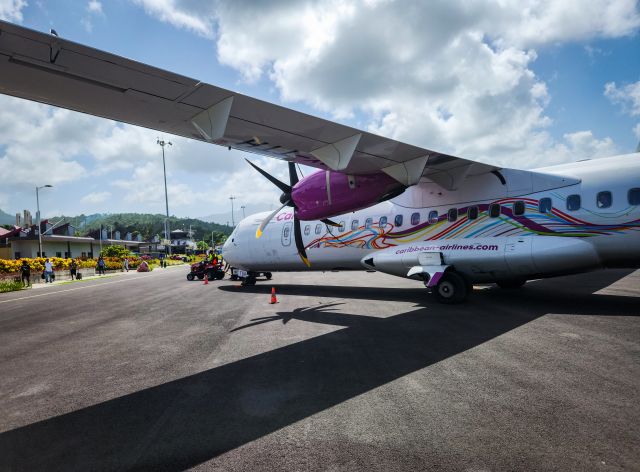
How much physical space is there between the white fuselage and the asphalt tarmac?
143 centimetres

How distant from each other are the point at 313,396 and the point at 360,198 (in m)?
7.31

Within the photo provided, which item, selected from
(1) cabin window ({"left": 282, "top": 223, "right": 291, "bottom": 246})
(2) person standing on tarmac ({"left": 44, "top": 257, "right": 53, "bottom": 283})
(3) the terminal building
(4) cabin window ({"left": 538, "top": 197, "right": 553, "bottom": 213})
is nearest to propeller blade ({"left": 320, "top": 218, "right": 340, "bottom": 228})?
(1) cabin window ({"left": 282, "top": 223, "right": 291, "bottom": 246})

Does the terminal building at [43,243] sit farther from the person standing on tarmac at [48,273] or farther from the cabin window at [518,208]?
the cabin window at [518,208]

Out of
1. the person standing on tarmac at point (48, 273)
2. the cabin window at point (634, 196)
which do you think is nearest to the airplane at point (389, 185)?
the cabin window at point (634, 196)

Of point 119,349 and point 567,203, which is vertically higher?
point 567,203

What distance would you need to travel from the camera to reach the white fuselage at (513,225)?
9141 millimetres

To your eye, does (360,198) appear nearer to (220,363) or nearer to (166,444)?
(220,363)

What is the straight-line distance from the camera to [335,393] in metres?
4.54

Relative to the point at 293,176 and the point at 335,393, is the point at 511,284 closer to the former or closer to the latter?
the point at 293,176

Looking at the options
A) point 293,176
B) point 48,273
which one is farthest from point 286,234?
point 48,273

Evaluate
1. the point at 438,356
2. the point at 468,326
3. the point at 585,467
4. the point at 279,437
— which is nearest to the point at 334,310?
the point at 468,326

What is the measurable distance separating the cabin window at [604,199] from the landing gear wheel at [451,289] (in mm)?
3859

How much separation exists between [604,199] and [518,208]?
1926mm

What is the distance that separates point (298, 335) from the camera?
7.64 m
